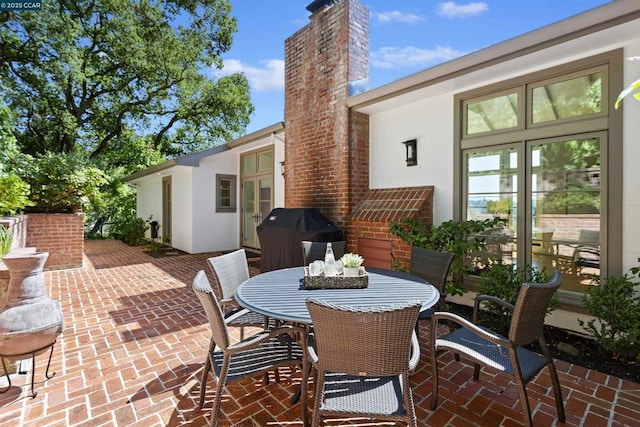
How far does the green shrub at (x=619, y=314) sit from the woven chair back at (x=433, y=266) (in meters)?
1.33

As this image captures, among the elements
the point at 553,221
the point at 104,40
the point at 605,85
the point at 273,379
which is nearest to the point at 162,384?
the point at 273,379

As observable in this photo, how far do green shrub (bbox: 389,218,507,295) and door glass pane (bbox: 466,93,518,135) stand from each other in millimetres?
1186

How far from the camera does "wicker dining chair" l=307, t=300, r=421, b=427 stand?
1580mm

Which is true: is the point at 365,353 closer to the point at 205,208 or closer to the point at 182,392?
the point at 182,392

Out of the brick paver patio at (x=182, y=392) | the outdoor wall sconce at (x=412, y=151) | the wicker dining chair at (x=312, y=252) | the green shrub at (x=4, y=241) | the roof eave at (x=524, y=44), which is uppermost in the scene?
the roof eave at (x=524, y=44)

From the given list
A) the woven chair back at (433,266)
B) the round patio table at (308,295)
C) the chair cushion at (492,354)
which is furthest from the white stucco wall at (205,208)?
the chair cushion at (492,354)

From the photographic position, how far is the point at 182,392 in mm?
2447

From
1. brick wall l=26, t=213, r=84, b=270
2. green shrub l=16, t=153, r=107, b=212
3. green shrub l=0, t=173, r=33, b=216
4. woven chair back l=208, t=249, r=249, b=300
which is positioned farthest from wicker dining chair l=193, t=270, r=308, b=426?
brick wall l=26, t=213, r=84, b=270

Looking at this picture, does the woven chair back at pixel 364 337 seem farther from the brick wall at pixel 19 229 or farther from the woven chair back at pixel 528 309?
the brick wall at pixel 19 229

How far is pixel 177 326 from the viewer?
12.3 ft

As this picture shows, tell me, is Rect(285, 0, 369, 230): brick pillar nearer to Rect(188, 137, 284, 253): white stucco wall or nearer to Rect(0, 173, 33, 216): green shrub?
Rect(188, 137, 284, 253): white stucco wall

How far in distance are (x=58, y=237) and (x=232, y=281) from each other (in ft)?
19.9

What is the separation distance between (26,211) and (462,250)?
8358mm

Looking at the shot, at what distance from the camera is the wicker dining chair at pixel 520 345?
6.25ft
